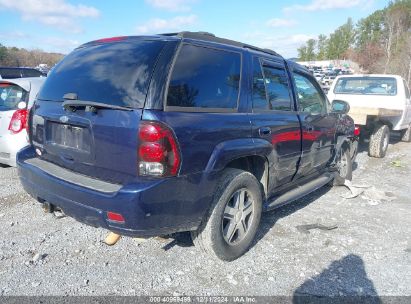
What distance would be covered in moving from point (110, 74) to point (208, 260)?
183 cm

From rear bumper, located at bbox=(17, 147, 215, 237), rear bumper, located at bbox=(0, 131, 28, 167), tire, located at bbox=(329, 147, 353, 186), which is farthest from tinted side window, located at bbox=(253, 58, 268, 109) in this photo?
rear bumper, located at bbox=(0, 131, 28, 167)

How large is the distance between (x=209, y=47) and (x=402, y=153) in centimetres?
756

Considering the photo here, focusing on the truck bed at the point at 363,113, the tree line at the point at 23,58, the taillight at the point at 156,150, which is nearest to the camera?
the taillight at the point at 156,150

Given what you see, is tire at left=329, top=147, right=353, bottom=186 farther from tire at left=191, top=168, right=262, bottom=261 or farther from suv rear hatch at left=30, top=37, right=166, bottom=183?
suv rear hatch at left=30, top=37, right=166, bottom=183

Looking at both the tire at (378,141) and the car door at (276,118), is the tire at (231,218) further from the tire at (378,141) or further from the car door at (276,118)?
the tire at (378,141)

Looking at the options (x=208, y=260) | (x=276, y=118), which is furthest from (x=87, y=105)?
(x=276, y=118)

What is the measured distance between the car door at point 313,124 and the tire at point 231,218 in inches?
43.3

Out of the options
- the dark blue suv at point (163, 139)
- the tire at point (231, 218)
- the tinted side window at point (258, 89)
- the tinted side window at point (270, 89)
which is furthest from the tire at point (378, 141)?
the tire at point (231, 218)

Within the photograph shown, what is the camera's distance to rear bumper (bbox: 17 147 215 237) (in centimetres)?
256

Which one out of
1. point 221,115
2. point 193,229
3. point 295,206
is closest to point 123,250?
point 193,229

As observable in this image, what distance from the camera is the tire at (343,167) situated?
5765mm

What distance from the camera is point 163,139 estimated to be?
256 cm

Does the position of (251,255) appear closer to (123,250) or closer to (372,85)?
(123,250)

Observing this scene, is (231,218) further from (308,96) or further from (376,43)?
(376,43)
